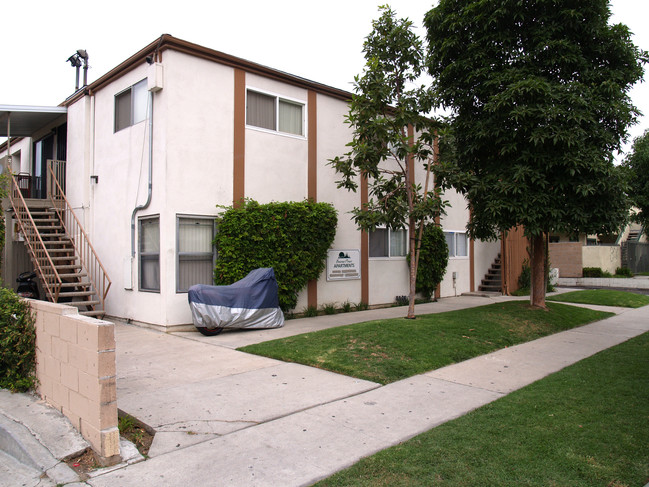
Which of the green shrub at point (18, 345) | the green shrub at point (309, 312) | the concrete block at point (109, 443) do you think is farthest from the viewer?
the green shrub at point (309, 312)

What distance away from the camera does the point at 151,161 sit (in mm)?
10648

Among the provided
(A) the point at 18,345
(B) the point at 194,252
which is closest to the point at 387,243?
(B) the point at 194,252

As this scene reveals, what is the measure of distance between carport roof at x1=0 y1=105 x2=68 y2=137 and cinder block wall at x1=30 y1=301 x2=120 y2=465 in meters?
9.76

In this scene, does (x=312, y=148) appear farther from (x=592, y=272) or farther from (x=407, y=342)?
(x=592, y=272)

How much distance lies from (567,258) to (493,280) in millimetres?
8045

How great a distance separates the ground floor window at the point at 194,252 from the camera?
10.5 m

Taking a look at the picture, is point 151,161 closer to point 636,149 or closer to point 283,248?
point 283,248

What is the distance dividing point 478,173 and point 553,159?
199 centimetres

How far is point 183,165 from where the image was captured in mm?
10516

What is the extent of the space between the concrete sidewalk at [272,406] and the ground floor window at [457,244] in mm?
8326

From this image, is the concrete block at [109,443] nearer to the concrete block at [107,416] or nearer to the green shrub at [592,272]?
the concrete block at [107,416]

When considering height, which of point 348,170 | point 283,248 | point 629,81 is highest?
point 629,81

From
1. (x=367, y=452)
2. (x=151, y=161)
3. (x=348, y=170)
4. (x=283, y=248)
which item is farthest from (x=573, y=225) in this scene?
(x=151, y=161)

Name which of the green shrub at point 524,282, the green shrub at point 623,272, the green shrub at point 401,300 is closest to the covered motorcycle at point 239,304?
the green shrub at point 401,300
